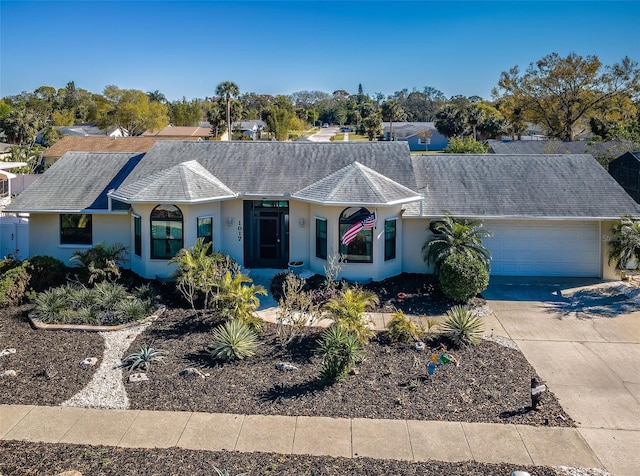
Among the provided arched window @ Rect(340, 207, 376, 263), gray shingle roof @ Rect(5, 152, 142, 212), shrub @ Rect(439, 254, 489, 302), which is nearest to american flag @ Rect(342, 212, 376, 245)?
arched window @ Rect(340, 207, 376, 263)

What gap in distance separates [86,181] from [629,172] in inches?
966

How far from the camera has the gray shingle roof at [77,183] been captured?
18.2 metres

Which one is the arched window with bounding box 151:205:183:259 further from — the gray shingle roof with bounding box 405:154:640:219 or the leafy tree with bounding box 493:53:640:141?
the leafy tree with bounding box 493:53:640:141

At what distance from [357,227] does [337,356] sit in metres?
6.47

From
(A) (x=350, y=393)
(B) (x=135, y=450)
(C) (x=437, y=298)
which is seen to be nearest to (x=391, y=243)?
(C) (x=437, y=298)

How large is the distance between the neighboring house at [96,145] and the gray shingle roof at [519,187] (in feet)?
115

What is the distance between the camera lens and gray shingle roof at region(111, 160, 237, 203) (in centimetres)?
1644

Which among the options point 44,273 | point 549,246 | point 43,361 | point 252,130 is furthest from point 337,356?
point 252,130

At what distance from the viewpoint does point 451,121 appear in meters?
66.2

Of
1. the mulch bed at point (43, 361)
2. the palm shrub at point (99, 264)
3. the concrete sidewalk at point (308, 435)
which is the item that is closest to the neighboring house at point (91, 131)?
the palm shrub at point (99, 264)

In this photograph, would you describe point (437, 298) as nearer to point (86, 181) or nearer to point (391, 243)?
point (391, 243)

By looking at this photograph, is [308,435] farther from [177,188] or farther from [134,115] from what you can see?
[134,115]

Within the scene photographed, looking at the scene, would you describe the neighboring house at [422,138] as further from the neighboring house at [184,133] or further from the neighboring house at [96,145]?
the neighboring house at [96,145]

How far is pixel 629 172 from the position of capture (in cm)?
2559
